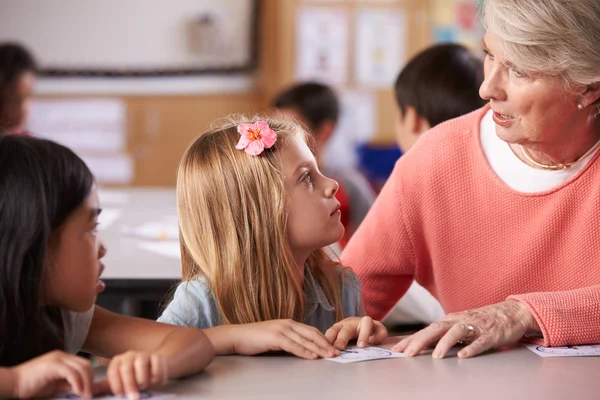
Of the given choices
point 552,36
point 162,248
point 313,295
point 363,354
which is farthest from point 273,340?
point 162,248

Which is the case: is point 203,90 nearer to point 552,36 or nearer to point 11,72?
point 11,72

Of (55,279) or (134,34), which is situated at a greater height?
(134,34)

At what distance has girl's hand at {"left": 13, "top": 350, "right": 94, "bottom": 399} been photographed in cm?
109

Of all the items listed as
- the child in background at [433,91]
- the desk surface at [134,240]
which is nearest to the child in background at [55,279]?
the desk surface at [134,240]

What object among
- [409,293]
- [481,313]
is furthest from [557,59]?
[409,293]

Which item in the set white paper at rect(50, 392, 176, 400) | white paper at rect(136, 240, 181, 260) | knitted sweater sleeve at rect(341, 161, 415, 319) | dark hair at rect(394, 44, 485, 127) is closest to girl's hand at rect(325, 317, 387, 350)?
white paper at rect(50, 392, 176, 400)

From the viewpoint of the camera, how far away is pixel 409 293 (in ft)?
8.27

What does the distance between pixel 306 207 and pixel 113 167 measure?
4.83 m

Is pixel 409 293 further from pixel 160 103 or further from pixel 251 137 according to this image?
pixel 160 103

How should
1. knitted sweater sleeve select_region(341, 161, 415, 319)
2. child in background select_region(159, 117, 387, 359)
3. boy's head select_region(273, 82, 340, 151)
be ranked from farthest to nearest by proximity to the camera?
boy's head select_region(273, 82, 340, 151) < knitted sweater sleeve select_region(341, 161, 415, 319) < child in background select_region(159, 117, 387, 359)

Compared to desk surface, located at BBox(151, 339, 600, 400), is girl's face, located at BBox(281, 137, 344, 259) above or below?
above

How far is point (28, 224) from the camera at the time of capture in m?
1.20

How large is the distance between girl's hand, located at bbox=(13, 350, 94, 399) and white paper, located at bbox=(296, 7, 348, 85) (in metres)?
5.30

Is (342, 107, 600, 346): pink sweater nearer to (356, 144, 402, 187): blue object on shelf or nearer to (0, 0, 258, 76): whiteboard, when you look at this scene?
(356, 144, 402, 187): blue object on shelf
